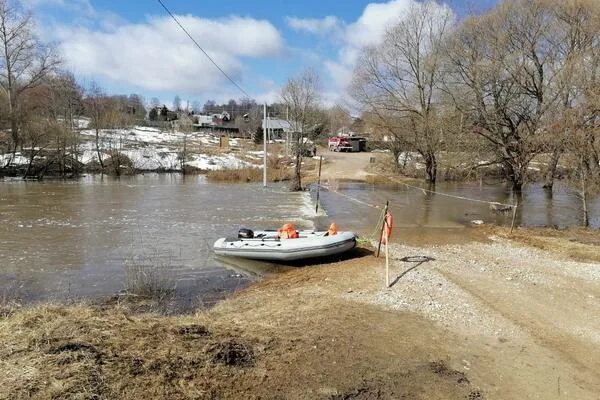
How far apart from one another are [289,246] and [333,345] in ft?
18.9

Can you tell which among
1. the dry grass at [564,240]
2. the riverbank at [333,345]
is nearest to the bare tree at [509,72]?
the dry grass at [564,240]

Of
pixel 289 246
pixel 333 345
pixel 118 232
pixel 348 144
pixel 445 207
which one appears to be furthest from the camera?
pixel 348 144

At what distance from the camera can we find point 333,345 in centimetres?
643

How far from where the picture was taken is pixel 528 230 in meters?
17.1

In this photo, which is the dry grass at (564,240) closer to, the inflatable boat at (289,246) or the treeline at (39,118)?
the inflatable boat at (289,246)

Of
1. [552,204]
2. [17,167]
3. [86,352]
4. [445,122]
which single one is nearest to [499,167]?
[445,122]

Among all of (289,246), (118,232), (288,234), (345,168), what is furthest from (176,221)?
(345,168)

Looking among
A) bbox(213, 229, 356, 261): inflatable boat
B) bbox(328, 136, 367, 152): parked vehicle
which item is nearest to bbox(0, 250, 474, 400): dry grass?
bbox(213, 229, 356, 261): inflatable boat

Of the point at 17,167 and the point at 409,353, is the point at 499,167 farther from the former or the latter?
the point at 17,167

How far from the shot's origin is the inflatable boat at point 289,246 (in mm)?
12016

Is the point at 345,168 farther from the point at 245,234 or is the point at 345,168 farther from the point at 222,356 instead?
the point at 222,356

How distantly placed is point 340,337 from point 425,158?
107 feet

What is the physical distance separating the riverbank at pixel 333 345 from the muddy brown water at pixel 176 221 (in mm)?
2664

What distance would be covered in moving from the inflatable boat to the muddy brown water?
296mm
